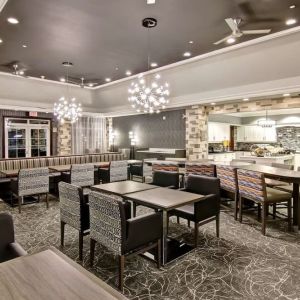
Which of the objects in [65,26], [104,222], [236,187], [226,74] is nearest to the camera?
[104,222]

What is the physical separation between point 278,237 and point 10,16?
18.0ft

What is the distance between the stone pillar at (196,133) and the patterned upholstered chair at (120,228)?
579cm

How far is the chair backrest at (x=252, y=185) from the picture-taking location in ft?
12.7

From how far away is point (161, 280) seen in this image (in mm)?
2691

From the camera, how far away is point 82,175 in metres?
5.96

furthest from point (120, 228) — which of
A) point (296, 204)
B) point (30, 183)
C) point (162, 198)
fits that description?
point (30, 183)

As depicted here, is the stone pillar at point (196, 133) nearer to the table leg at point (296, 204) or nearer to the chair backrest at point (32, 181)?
the table leg at point (296, 204)

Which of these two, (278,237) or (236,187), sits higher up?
(236,187)

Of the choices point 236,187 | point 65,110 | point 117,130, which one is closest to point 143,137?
point 117,130

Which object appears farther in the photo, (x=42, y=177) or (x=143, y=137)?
(x=143, y=137)

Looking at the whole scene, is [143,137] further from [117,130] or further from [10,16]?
[10,16]

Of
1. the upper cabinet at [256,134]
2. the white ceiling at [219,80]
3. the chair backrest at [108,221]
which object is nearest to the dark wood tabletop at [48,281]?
the chair backrest at [108,221]

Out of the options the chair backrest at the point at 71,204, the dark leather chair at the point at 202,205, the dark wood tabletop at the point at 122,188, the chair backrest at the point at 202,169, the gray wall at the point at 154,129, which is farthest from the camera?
the gray wall at the point at 154,129

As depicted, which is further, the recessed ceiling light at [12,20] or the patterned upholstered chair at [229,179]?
the patterned upholstered chair at [229,179]
